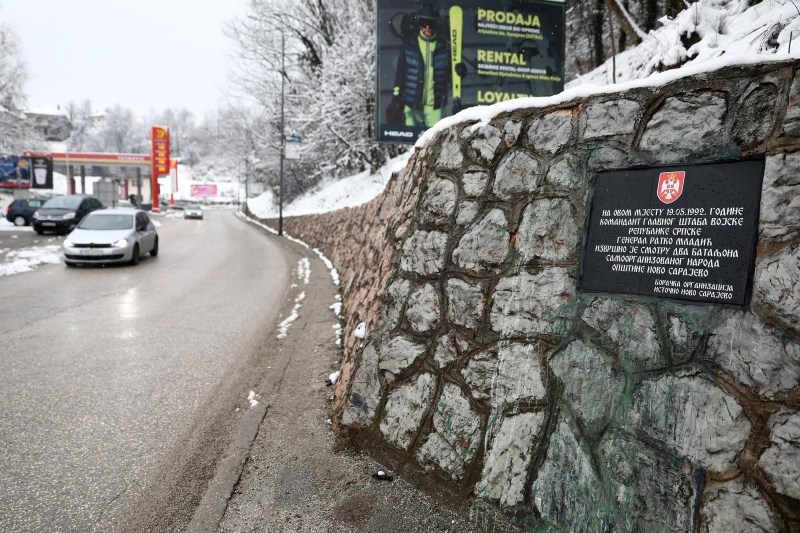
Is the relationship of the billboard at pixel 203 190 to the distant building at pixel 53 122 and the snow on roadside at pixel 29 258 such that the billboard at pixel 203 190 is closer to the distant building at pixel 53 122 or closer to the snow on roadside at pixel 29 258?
the distant building at pixel 53 122

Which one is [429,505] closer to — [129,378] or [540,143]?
[540,143]

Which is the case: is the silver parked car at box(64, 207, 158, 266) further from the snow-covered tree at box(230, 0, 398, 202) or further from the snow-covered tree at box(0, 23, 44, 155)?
the snow-covered tree at box(0, 23, 44, 155)

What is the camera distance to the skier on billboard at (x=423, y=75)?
10945 mm

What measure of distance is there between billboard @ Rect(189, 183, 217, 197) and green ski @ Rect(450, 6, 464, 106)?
100 m

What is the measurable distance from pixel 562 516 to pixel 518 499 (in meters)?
0.24

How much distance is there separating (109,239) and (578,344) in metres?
12.7

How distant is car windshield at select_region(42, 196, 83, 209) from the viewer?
20.6 meters

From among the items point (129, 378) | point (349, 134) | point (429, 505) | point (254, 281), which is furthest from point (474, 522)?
point (349, 134)

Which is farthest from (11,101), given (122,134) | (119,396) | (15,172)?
(122,134)

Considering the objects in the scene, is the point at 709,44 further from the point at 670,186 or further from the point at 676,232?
the point at 676,232

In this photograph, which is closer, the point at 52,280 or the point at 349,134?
the point at 52,280

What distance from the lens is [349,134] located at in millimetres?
22406

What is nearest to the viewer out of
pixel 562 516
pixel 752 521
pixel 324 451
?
pixel 752 521

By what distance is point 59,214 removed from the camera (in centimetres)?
2005
